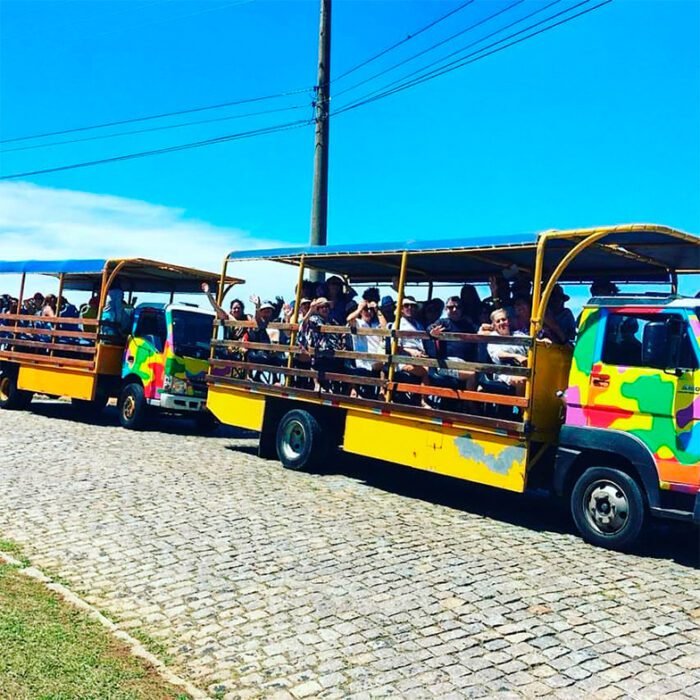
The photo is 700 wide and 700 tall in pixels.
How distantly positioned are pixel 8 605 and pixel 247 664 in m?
1.70

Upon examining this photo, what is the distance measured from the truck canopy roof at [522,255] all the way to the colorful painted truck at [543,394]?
3 centimetres

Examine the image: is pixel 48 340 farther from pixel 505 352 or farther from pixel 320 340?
pixel 505 352

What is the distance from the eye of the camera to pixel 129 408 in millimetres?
14180

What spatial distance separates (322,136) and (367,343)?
295 inches

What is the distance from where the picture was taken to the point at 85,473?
952cm

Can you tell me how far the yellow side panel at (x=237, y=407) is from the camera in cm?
1140

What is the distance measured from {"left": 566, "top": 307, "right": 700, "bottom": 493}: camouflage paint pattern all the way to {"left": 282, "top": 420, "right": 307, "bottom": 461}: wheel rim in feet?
13.9

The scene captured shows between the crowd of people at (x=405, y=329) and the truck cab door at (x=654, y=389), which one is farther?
the crowd of people at (x=405, y=329)

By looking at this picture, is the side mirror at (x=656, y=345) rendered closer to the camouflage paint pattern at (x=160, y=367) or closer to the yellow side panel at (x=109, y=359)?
the camouflage paint pattern at (x=160, y=367)

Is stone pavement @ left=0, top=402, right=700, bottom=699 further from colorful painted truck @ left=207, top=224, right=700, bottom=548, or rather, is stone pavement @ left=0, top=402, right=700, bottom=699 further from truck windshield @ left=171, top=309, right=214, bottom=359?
truck windshield @ left=171, top=309, right=214, bottom=359

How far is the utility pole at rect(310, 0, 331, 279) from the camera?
15.7 m

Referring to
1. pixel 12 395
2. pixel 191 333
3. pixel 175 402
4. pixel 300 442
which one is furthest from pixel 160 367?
pixel 12 395

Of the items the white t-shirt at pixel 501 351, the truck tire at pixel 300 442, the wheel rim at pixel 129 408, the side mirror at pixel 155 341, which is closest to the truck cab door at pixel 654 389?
the white t-shirt at pixel 501 351

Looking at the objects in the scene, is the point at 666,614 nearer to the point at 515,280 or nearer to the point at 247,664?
the point at 247,664
